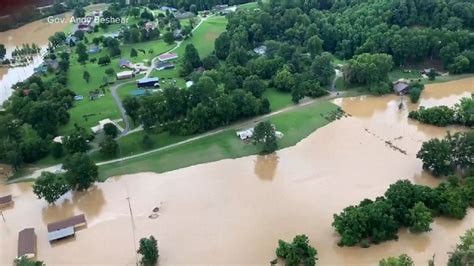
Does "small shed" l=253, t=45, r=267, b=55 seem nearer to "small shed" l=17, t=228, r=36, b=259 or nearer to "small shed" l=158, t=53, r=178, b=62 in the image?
"small shed" l=158, t=53, r=178, b=62

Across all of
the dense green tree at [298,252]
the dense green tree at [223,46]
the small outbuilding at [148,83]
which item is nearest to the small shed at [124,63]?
the small outbuilding at [148,83]

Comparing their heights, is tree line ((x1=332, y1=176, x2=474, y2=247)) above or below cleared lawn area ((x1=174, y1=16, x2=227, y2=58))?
above

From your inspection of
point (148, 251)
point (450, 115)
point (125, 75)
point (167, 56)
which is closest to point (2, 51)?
point (125, 75)

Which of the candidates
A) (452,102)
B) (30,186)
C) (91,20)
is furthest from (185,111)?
(91,20)

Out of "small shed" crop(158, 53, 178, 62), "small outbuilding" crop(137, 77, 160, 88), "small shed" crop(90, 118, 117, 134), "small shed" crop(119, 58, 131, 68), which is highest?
"small shed" crop(90, 118, 117, 134)

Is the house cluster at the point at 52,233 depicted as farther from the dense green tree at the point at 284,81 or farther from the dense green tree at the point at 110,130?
the dense green tree at the point at 284,81

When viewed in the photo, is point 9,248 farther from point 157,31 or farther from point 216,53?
point 157,31

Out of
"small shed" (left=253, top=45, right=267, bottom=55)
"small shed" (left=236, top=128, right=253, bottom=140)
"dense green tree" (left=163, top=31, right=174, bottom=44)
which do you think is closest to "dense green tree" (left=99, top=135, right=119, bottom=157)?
"small shed" (left=236, top=128, right=253, bottom=140)
